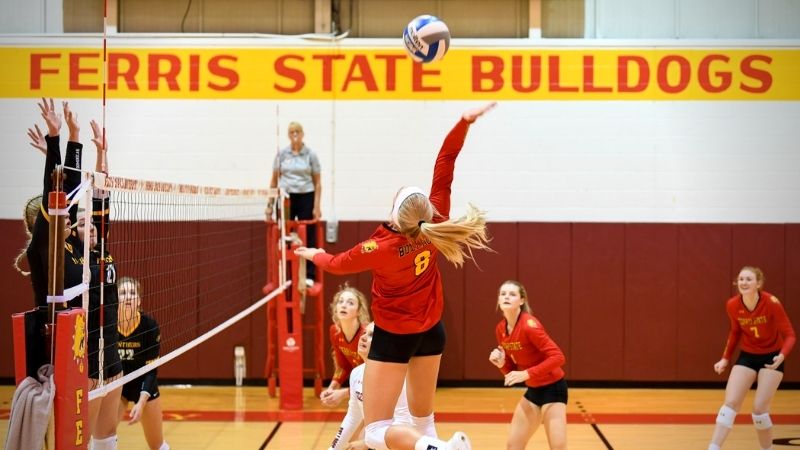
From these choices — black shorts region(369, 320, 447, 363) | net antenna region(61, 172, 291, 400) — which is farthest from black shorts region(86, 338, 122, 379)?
net antenna region(61, 172, 291, 400)

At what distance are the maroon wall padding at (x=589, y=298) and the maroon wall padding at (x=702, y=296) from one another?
1 centimetres

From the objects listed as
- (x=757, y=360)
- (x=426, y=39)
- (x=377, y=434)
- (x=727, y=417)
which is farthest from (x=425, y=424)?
(x=757, y=360)

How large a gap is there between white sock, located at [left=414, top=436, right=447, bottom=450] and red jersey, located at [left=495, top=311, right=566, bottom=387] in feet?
5.33

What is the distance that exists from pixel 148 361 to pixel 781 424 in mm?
6715

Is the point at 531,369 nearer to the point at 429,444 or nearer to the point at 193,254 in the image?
the point at 429,444

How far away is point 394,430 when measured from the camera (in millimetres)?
5500

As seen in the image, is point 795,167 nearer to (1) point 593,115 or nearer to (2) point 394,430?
(1) point 593,115

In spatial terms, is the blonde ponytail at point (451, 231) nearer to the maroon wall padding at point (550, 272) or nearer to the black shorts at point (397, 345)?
the black shorts at point (397, 345)

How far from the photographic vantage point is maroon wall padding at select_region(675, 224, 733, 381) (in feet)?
39.3

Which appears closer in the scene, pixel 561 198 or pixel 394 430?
pixel 394 430

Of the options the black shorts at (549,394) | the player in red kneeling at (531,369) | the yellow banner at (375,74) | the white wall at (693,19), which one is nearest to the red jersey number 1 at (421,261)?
the player in red kneeling at (531,369)

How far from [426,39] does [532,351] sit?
2.64m

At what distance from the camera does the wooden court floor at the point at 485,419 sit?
889 cm

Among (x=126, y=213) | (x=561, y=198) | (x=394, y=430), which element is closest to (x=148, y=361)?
(x=394, y=430)
